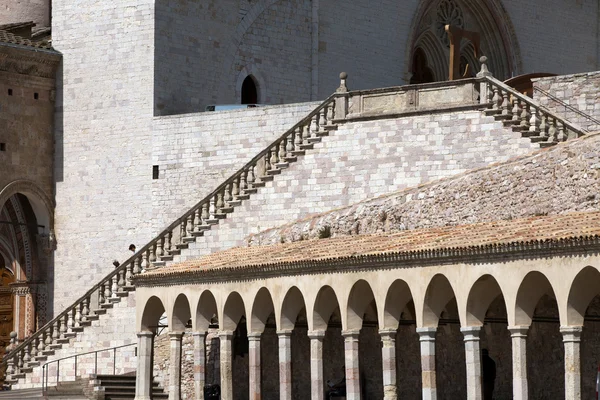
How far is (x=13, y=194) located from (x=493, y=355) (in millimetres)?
17508

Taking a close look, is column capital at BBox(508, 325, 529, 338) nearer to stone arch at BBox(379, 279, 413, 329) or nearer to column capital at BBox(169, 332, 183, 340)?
stone arch at BBox(379, 279, 413, 329)

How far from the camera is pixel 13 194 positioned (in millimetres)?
46844

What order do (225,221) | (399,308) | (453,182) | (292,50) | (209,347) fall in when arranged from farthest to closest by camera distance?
(292,50)
(225,221)
(209,347)
(453,182)
(399,308)

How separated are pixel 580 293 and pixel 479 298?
2.62m

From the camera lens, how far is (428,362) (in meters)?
30.8

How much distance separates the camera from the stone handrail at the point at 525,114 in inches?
1487

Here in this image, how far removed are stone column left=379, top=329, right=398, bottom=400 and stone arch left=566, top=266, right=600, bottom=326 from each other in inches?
193

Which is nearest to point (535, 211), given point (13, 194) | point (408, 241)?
point (408, 241)

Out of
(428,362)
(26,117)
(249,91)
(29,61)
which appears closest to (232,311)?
(428,362)

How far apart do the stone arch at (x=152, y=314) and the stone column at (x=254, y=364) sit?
3622 millimetres

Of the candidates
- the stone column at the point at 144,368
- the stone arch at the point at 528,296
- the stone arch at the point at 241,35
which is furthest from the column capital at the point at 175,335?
the stone arch at the point at 241,35

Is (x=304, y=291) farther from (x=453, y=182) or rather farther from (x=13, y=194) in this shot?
(x=13, y=194)

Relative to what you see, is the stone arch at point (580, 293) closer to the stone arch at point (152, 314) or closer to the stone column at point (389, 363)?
the stone column at point (389, 363)

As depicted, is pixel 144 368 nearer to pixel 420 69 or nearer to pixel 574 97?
pixel 574 97
